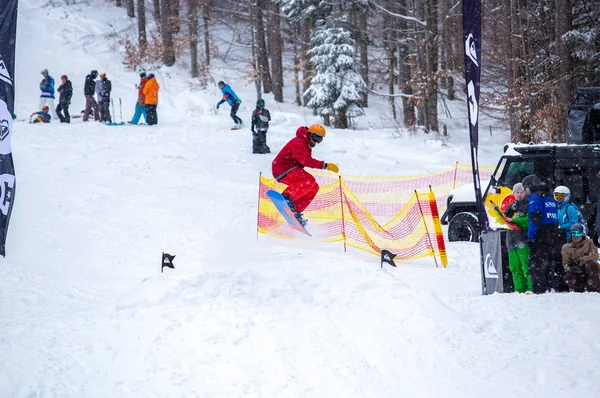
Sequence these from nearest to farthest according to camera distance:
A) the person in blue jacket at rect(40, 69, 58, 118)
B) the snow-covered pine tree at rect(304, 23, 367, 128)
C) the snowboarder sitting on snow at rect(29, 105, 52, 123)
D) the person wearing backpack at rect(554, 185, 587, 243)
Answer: the person wearing backpack at rect(554, 185, 587, 243) < the snowboarder sitting on snow at rect(29, 105, 52, 123) < the person in blue jacket at rect(40, 69, 58, 118) < the snow-covered pine tree at rect(304, 23, 367, 128)

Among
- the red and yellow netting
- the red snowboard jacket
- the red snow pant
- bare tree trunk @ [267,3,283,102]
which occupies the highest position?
bare tree trunk @ [267,3,283,102]

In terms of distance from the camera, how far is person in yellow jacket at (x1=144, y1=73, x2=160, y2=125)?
73.2 ft

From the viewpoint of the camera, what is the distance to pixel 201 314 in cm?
664

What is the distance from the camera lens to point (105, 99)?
23062 millimetres

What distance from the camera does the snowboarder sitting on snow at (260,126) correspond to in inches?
741

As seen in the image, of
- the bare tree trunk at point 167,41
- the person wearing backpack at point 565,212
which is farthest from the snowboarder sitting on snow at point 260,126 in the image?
the bare tree trunk at point 167,41

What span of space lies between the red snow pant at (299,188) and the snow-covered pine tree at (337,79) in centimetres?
1492

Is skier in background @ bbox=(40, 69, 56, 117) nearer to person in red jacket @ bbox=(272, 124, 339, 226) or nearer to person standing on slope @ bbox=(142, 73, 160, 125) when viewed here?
person standing on slope @ bbox=(142, 73, 160, 125)

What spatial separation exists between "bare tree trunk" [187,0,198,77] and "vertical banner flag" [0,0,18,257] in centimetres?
2782

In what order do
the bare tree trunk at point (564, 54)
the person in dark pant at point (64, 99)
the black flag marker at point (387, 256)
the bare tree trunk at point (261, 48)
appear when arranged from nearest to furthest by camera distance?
1. the black flag marker at point (387, 256)
2. the bare tree trunk at point (564, 54)
3. the person in dark pant at point (64, 99)
4. the bare tree trunk at point (261, 48)

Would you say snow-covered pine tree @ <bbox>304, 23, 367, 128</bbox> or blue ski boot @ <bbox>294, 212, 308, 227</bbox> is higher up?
snow-covered pine tree @ <bbox>304, 23, 367, 128</bbox>

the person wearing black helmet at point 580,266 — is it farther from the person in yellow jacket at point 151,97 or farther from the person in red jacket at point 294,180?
the person in yellow jacket at point 151,97

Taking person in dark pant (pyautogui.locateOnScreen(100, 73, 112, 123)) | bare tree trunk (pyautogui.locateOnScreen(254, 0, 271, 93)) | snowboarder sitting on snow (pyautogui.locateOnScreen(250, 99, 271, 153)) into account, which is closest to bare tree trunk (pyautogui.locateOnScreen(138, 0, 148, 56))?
bare tree trunk (pyautogui.locateOnScreen(254, 0, 271, 93))

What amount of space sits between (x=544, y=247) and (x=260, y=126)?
38.4 ft
